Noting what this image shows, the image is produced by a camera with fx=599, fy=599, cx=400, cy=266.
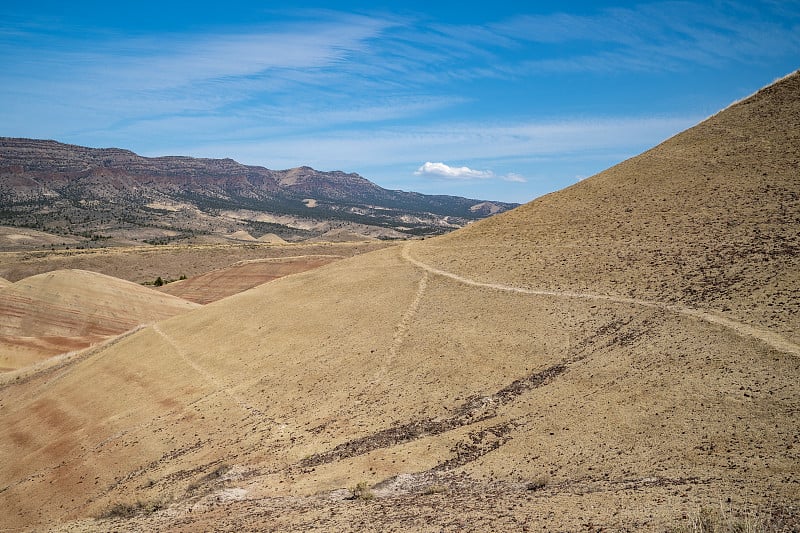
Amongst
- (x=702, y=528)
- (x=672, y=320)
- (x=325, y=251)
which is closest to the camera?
(x=702, y=528)

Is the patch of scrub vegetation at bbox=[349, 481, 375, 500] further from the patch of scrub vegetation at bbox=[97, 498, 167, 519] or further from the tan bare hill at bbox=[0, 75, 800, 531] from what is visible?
the patch of scrub vegetation at bbox=[97, 498, 167, 519]

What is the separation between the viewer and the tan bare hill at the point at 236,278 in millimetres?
79312

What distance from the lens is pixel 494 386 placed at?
23.9m

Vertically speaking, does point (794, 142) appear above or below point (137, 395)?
above

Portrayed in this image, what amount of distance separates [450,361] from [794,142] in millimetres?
26283

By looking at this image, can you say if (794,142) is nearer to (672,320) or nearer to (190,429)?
(672,320)

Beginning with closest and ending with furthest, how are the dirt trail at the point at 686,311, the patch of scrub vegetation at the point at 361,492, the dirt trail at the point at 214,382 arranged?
the patch of scrub vegetation at the point at 361,492 → the dirt trail at the point at 686,311 → the dirt trail at the point at 214,382

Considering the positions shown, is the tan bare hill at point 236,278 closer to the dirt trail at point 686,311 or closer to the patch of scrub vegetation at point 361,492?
the dirt trail at point 686,311

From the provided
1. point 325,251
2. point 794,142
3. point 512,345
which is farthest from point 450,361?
point 325,251

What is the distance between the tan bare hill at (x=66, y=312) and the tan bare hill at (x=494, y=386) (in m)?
14.2

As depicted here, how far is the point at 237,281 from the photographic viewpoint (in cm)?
8281

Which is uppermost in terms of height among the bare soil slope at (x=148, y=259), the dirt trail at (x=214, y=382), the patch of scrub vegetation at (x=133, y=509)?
the bare soil slope at (x=148, y=259)

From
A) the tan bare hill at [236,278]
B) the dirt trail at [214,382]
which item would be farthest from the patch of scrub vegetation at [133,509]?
the tan bare hill at [236,278]

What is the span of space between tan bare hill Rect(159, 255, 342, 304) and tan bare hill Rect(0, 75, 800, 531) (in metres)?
36.1
